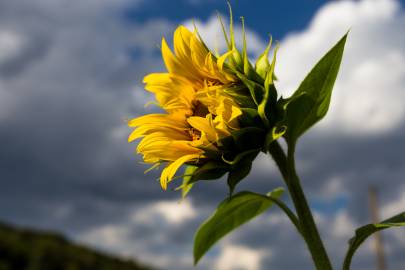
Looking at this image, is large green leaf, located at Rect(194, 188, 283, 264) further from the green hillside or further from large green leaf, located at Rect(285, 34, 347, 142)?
the green hillside

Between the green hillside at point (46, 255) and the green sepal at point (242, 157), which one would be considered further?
the green hillside at point (46, 255)

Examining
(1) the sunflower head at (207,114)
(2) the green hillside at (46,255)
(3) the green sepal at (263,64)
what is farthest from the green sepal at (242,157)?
(2) the green hillside at (46,255)

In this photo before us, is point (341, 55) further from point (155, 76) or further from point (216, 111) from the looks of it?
point (155, 76)

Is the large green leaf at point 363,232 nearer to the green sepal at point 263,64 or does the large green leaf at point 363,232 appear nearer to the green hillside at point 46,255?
the green sepal at point 263,64

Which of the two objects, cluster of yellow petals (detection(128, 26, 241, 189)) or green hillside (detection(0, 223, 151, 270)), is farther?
green hillside (detection(0, 223, 151, 270))

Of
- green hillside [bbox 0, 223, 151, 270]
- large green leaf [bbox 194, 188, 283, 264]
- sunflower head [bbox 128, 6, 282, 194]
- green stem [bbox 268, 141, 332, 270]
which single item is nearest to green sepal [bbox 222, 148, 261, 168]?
sunflower head [bbox 128, 6, 282, 194]

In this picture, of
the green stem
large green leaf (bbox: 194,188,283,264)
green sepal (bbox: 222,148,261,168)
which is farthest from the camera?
large green leaf (bbox: 194,188,283,264)

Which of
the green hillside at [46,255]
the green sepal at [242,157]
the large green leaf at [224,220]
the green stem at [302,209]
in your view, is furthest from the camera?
the green hillside at [46,255]
